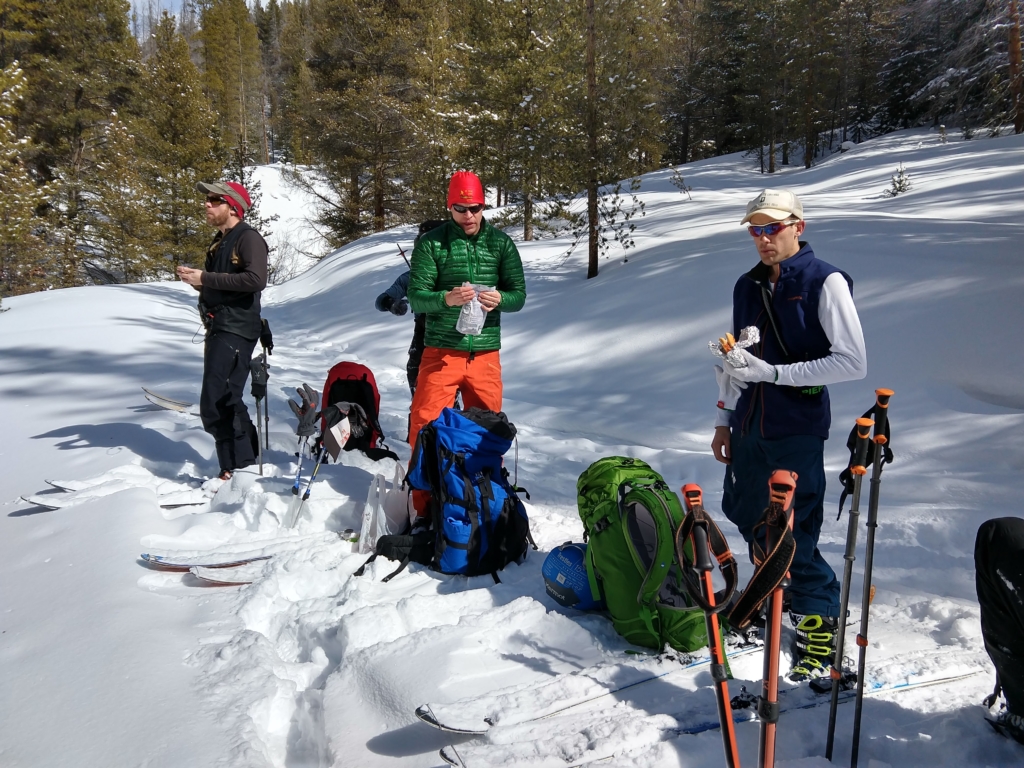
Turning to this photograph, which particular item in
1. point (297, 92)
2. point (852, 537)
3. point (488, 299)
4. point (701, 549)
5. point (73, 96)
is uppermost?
point (297, 92)

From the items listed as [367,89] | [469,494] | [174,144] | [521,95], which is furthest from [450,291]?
[174,144]

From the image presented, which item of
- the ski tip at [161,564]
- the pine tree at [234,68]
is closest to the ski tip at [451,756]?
the ski tip at [161,564]

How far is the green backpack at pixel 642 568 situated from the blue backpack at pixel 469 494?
26.3 inches

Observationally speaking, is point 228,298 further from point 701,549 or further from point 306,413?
point 701,549

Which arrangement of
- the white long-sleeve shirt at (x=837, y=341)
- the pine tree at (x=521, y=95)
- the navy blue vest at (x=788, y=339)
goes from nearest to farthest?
1. the white long-sleeve shirt at (x=837, y=341)
2. the navy blue vest at (x=788, y=339)
3. the pine tree at (x=521, y=95)

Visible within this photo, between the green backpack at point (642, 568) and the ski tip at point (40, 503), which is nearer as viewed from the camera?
the green backpack at point (642, 568)

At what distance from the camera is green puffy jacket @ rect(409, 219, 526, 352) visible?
3.96 meters

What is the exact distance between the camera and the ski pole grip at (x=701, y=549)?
1.67 meters

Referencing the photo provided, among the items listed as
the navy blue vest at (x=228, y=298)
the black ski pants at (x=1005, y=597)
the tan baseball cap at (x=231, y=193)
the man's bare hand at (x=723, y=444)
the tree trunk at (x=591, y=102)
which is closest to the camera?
the black ski pants at (x=1005, y=597)

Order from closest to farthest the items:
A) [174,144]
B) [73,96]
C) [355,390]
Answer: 1. [355,390]
2. [174,144]
3. [73,96]

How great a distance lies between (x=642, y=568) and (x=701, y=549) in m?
1.15

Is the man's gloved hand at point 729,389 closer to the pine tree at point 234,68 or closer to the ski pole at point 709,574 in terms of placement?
the ski pole at point 709,574

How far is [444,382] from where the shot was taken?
3.98m

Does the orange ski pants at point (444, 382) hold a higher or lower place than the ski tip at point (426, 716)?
higher
